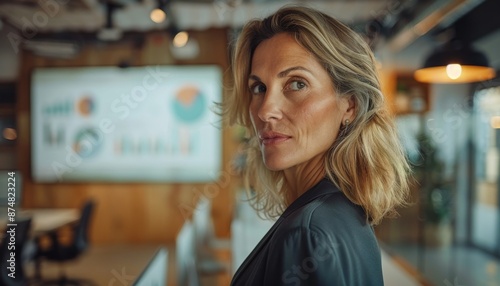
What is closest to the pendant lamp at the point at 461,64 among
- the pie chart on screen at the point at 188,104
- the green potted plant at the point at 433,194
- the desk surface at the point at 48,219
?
the green potted plant at the point at 433,194

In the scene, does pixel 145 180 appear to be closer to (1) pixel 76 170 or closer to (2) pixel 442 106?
(1) pixel 76 170

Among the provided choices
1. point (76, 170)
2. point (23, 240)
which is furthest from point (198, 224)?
point (76, 170)

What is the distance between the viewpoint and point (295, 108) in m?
0.86

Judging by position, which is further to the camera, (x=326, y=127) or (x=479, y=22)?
(x=479, y=22)

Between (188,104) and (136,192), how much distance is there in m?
1.39

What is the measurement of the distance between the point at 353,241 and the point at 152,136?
566 cm

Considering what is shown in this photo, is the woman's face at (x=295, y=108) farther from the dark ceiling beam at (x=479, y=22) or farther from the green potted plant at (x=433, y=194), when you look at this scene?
the green potted plant at (x=433, y=194)

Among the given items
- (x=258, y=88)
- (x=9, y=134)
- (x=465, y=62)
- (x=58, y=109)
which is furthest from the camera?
(x=58, y=109)

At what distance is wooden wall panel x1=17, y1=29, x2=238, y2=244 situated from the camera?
6160mm

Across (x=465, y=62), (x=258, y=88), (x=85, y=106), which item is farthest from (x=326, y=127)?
(x=85, y=106)

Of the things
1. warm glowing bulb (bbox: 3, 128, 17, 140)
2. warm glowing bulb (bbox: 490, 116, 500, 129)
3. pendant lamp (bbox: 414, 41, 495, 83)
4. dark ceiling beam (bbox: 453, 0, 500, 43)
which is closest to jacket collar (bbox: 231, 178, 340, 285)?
pendant lamp (bbox: 414, 41, 495, 83)

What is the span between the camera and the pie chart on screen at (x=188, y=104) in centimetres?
623

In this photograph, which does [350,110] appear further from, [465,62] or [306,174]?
[465,62]

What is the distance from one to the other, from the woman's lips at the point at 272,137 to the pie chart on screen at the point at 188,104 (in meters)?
5.43
